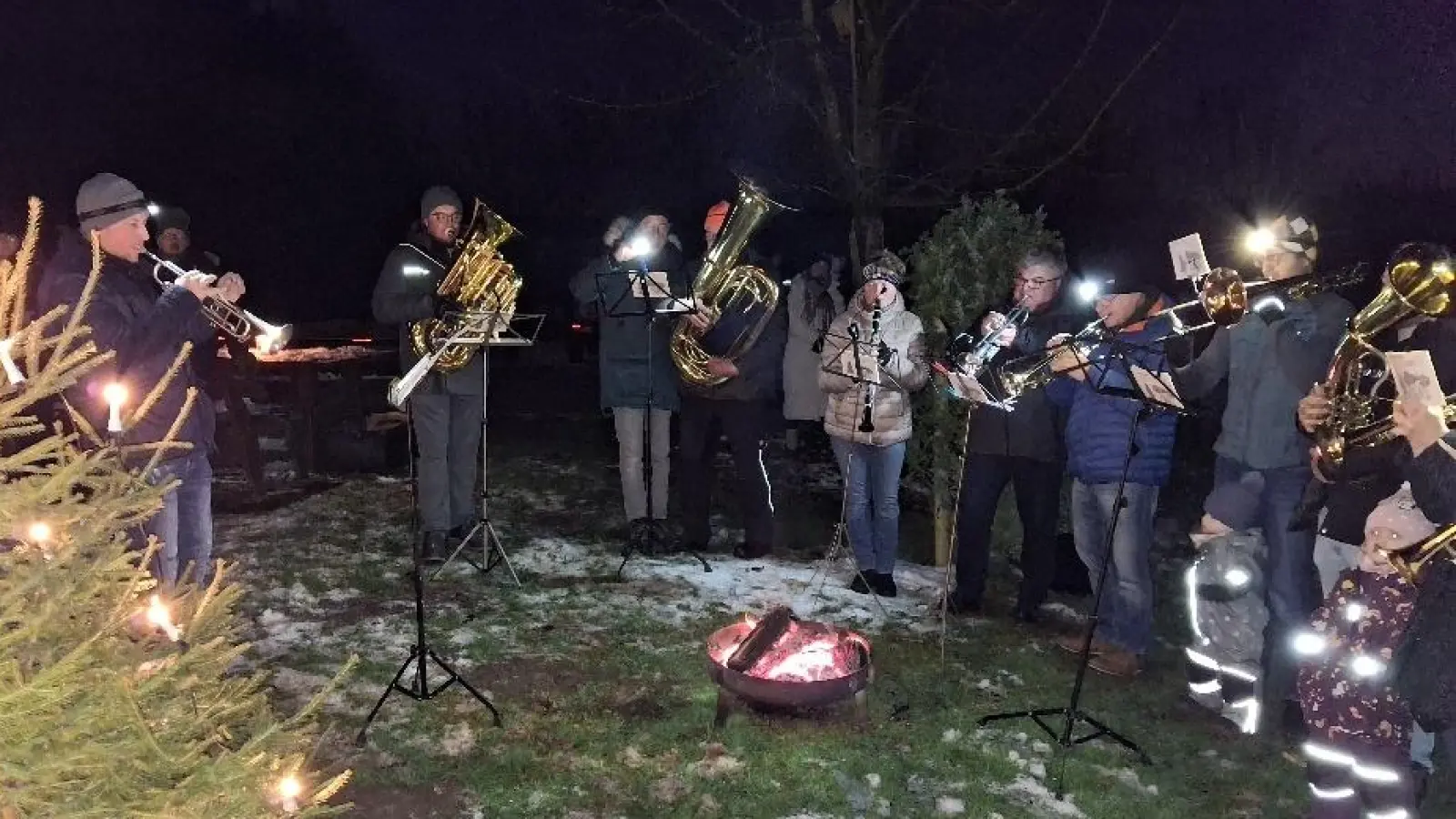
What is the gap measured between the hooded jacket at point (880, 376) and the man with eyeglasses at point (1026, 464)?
0.48 metres

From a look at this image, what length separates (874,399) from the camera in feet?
20.3

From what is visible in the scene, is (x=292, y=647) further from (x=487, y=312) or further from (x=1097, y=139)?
(x=1097, y=139)

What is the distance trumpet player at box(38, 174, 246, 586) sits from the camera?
4270 millimetres

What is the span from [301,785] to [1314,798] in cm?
352

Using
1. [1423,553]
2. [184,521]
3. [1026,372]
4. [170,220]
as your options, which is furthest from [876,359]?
[170,220]

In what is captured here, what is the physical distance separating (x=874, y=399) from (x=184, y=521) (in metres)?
4.03

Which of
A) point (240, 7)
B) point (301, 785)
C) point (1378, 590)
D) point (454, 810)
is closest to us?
point (301, 785)

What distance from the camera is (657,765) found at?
14.0 feet

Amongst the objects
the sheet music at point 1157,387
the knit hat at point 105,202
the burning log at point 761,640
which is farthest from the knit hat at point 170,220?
the sheet music at point 1157,387

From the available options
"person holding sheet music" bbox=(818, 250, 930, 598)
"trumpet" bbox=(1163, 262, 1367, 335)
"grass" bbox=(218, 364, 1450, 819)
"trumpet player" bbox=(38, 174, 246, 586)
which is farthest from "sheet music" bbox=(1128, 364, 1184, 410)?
"trumpet player" bbox=(38, 174, 246, 586)

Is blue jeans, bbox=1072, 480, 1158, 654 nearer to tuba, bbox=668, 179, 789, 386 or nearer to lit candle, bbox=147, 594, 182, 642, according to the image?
tuba, bbox=668, 179, 789, 386

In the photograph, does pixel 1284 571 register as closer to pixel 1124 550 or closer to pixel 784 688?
pixel 1124 550

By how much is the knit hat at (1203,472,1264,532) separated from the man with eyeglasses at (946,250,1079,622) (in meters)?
1.15

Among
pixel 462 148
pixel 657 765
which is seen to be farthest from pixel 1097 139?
pixel 462 148
